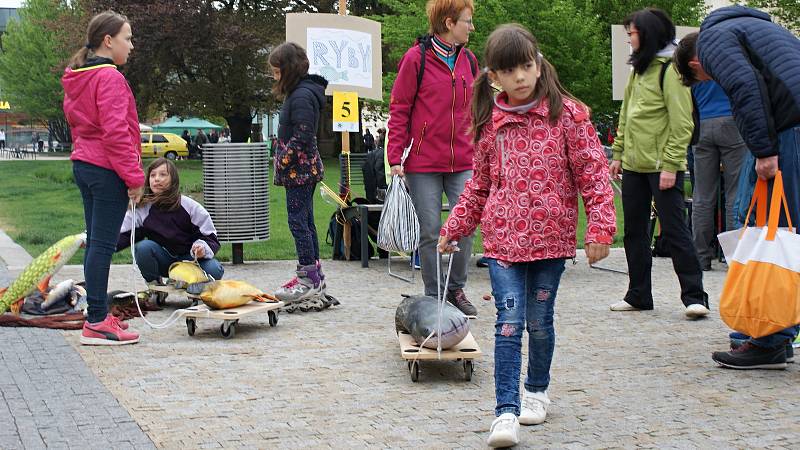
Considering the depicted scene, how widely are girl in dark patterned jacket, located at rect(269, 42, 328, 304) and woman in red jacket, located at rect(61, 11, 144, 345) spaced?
143cm

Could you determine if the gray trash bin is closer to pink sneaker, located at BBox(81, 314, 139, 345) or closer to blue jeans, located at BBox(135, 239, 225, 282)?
blue jeans, located at BBox(135, 239, 225, 282)

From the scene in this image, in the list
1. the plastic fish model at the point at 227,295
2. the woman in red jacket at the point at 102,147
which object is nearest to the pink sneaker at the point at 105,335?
the woman in red jacket at the point at 102,147

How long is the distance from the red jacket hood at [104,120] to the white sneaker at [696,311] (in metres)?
3.73

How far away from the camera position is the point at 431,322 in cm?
598

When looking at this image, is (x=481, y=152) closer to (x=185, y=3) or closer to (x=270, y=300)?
(x=270, y=300)

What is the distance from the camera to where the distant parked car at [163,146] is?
64250mm

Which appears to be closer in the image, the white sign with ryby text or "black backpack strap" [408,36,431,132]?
"black backpack strap" [408,36,431,132]

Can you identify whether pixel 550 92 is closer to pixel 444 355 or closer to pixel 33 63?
pixel 444 355

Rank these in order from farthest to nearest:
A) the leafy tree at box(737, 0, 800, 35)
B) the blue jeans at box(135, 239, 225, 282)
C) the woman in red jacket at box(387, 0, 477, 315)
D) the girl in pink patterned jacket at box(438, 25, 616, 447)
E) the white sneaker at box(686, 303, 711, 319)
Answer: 1. the leafy tree at box(737, 0, 800, 35)
2. the blue jeans at box(135, 239, 225, 282)
3. the white sneaker at box(686, 303, 711, 319)
4. the woman in red jacket at box(387, 0, 477, 315)
5. the girl in pink patterned jacket at box(438, 25, 616, 447)

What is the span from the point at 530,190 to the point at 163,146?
62151 mm

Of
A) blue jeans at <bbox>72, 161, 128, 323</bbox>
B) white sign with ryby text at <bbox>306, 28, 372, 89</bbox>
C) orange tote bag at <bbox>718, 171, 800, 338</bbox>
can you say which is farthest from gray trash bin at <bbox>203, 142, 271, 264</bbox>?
orange tote bag at <bbox>718, 171, 800, 338</bbox>

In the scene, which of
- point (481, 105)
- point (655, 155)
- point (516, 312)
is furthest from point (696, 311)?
point (481, 105)

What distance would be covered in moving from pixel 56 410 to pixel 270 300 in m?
2.49

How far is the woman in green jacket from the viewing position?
25.0 feet
